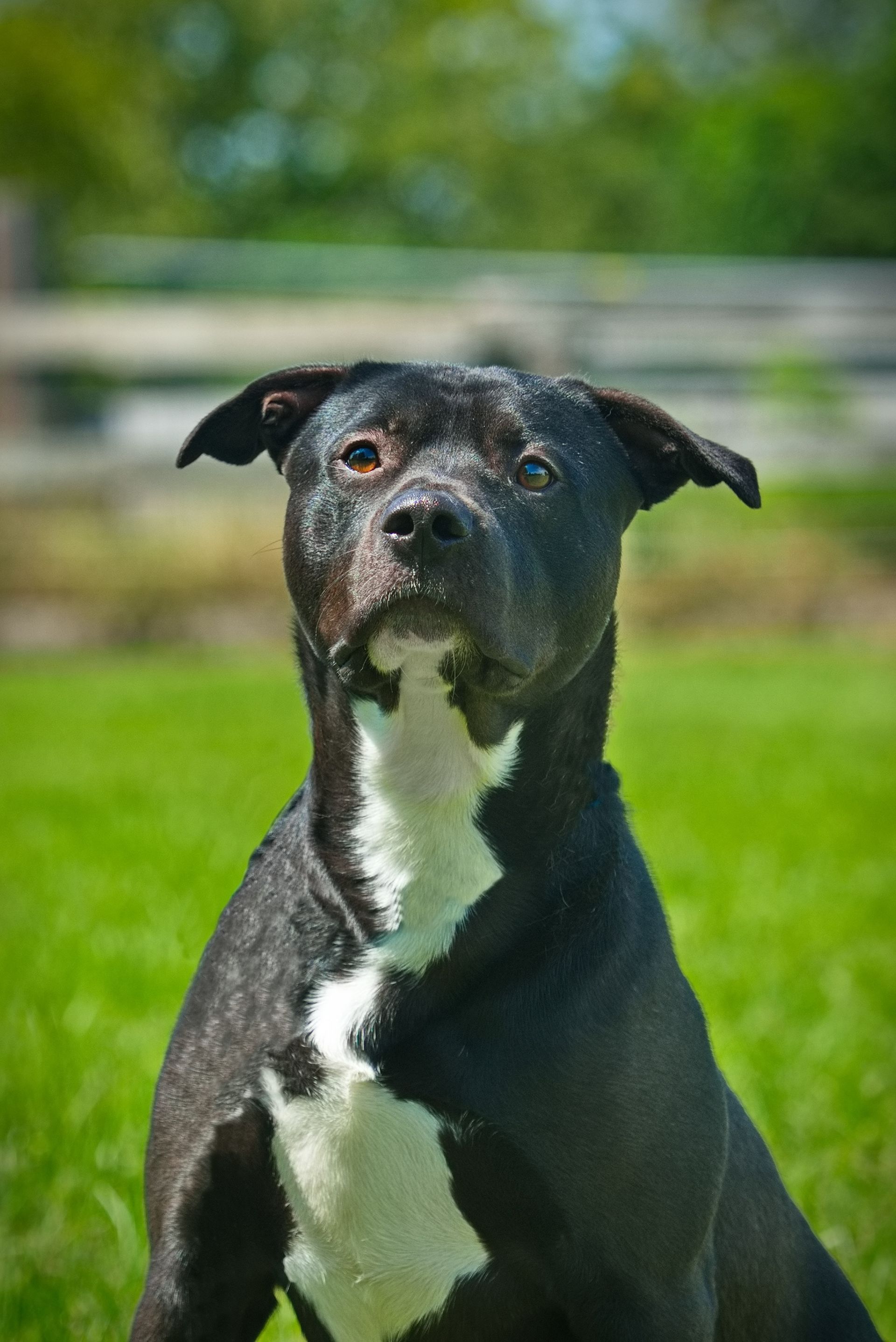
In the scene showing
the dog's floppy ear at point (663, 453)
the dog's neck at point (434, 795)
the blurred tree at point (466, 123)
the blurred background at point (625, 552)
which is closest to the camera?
the dog's neck at point (434, 795)

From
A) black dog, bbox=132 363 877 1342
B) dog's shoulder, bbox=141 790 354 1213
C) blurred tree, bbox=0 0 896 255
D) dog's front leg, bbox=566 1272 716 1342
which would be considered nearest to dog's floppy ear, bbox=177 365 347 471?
black dog, bbox=132 363 877 1342

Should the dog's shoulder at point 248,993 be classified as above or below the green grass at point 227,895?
above

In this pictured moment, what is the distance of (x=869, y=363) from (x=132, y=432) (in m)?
7.00

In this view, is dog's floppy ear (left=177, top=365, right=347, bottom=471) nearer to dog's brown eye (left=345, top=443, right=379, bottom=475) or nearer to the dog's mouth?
dog's brown eye (left=345, top=443, right=379, bottom=475)

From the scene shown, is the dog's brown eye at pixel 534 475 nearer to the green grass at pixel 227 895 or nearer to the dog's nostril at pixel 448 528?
the dog's nostril at pixel 448 528

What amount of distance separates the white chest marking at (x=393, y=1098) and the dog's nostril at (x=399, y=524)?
187mm

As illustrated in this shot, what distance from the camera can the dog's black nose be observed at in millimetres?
2010

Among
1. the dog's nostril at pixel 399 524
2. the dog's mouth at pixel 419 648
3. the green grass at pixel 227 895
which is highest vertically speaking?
the dog's nostril at pixel 399 524

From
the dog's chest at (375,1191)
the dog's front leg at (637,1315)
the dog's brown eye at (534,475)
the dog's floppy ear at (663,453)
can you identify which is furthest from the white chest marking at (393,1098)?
the dog's floppy ear at (663,453)

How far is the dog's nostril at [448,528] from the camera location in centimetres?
202

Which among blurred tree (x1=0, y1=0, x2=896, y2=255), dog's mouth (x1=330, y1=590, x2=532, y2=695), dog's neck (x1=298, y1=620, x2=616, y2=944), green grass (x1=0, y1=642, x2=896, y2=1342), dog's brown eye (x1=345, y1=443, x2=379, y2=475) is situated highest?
dog's brown eye (x1=345, y1=443, x2=379, y2=475)

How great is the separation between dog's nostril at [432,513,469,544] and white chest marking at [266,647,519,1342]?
189 millimetres

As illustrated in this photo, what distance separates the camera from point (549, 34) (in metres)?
33.5

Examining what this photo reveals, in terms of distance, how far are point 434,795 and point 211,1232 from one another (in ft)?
2.24
